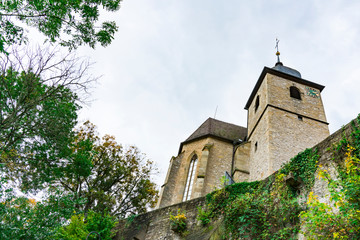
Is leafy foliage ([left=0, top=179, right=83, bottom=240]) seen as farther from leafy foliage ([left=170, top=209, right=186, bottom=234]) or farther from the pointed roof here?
the pointed roof

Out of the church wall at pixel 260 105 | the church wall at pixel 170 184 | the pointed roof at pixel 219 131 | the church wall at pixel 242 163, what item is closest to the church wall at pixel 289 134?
the church wall at pixel 260 105

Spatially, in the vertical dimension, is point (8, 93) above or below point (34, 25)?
below

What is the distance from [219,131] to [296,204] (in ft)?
44.4

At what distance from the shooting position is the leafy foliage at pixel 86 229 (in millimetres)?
9234

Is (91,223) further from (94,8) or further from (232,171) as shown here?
(232,171)

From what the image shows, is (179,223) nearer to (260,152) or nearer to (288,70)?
(260,152)

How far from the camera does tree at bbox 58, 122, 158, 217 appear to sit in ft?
50.9

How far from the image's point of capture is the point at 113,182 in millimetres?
17125

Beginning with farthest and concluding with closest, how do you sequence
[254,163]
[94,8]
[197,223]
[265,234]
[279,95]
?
[279,95] → [254,163] → [197,223] → [94,8] → [265,234]

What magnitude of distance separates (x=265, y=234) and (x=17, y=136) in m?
7.22

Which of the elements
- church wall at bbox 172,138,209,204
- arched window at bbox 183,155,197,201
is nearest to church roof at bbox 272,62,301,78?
church wall at bbox 172,138,209,204

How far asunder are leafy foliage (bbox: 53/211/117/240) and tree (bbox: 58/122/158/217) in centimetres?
512

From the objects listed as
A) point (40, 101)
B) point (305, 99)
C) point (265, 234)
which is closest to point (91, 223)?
point (40, 101)

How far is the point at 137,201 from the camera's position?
1781 cm
